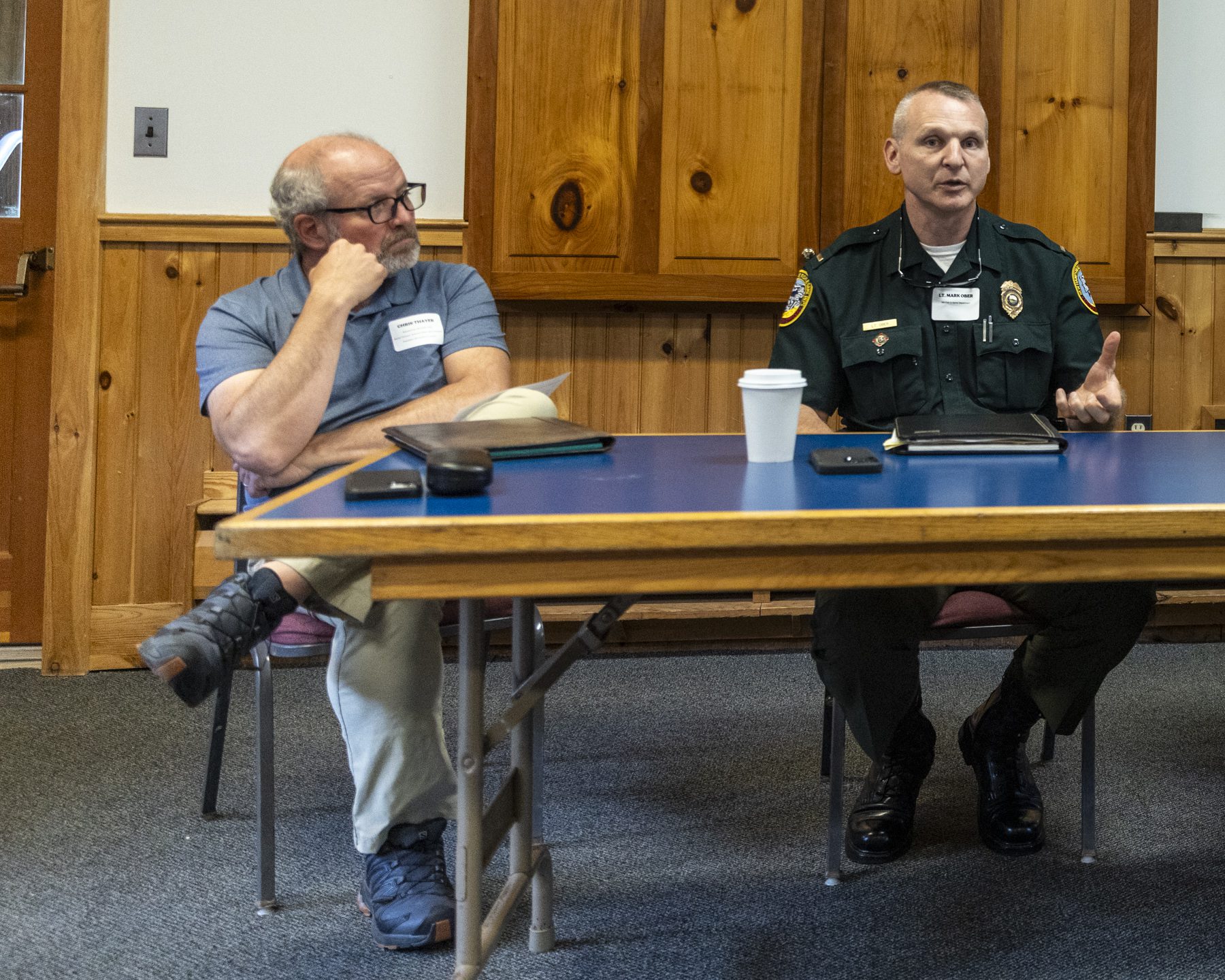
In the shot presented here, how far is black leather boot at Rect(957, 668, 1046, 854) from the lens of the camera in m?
1.96

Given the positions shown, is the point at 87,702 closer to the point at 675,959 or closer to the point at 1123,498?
the point at 675,959

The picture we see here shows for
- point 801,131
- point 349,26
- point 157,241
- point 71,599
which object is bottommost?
point 71,599

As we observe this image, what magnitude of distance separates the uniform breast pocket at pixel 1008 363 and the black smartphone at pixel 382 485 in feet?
4.50

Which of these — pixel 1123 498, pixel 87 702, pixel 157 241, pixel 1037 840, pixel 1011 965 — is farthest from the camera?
pixel 157 241

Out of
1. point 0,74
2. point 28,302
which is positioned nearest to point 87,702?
point 28,302

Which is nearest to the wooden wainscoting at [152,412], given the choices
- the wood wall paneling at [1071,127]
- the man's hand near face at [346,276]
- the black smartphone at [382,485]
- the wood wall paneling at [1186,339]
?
the man's hand near face at [346,276]

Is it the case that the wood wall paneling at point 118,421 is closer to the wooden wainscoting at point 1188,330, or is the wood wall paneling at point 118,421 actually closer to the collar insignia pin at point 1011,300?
the collar insignia pin at point 1011,300

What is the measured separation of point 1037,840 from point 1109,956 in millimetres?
355

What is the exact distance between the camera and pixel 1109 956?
5.31 feet

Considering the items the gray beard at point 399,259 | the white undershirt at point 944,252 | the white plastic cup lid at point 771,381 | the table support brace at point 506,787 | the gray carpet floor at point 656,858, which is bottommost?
the gray carpet floor at point 656,858

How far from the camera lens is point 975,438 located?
143cm

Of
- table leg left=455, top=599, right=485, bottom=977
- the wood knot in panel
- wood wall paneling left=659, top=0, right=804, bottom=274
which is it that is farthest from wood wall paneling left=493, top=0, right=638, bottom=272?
table leg left=455, top=599, right=485, bottom=977

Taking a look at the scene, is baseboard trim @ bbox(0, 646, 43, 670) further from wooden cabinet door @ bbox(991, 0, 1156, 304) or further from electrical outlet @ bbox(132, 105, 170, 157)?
wooden cabinet door @ bbox(991, 0, 1156, 304)

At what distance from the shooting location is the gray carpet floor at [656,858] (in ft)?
5.32
